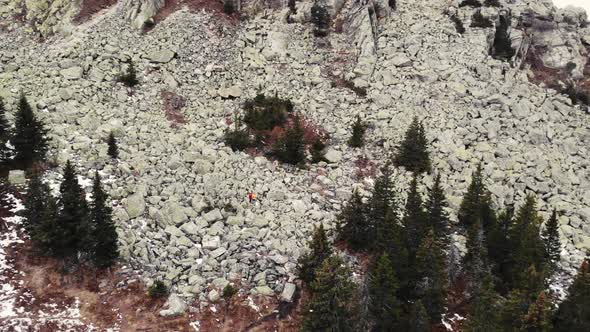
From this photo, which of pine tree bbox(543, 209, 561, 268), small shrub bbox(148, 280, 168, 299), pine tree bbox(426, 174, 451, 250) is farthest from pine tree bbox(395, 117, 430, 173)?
small shrub bbox(148, 280, 168, 299)

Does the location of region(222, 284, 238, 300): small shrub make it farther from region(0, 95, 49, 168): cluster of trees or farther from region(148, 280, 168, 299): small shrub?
region(0, 95, 49, 168): cluster of trees

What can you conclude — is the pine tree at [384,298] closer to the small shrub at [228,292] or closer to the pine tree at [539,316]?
the pine tree at [539,316]

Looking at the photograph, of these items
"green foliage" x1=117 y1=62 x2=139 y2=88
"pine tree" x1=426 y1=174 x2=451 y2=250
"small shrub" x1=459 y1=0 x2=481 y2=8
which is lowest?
"pine tree" x1=426 y1=174 x2=451 y2=250

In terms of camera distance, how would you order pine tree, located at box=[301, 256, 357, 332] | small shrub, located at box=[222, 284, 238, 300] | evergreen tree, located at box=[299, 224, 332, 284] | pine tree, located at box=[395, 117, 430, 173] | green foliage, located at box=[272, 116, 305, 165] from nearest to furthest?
pine tree, located at box=[301, 256, 357, 332] → small shrub, located at box=[222, 284, 238, 300] → evergreen tree, located at box=[299, 224, 332, 284] → green foliage, located at box=[272, 116, 305, 165] → pine tree, located at box=[395, 117, 430, 173]

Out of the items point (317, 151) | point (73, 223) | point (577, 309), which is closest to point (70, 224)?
point (73, 223)

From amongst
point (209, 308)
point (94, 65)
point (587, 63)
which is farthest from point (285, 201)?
point (587, 63)

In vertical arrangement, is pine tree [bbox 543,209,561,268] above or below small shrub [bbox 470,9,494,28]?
below

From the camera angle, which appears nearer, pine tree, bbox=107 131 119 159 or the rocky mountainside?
the rocky mountainside

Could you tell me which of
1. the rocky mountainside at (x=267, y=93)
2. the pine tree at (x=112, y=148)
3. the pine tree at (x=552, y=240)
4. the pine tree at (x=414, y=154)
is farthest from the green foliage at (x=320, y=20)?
the pine tree at (x=552, y=240)
